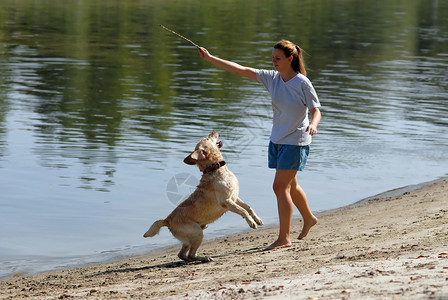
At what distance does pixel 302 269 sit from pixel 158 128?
10.2 m

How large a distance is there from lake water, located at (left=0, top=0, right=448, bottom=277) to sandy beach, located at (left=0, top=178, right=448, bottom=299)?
3.94 ft

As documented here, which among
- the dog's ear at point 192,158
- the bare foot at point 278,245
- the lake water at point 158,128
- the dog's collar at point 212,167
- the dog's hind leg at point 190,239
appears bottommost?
the lake water at point 158,128

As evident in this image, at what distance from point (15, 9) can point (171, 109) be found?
35.4m

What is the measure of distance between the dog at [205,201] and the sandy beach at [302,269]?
14.1 inches

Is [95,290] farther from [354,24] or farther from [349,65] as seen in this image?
[354,24]

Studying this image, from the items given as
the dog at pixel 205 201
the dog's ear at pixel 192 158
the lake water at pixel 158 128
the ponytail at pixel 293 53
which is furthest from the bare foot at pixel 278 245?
the lake water at pixel 158 128

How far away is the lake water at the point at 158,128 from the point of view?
10602 millimetres

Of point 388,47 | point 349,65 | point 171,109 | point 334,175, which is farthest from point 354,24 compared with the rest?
point 334,175

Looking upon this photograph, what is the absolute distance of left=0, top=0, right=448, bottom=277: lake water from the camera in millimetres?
10602

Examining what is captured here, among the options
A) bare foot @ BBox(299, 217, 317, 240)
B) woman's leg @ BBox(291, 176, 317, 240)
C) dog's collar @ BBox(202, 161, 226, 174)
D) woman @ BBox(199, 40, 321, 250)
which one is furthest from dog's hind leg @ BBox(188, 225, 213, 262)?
bare foot @ BBox(299, 217, 317, 240)

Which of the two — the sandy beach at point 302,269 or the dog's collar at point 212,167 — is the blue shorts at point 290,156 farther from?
the sandy beach at point 302,269

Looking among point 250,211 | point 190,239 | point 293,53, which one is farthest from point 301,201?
point 293,53

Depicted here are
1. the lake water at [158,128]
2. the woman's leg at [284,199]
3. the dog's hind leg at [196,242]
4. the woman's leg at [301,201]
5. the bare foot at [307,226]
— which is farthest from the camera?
the lake water at [158,128]

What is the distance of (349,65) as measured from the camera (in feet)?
95.9
